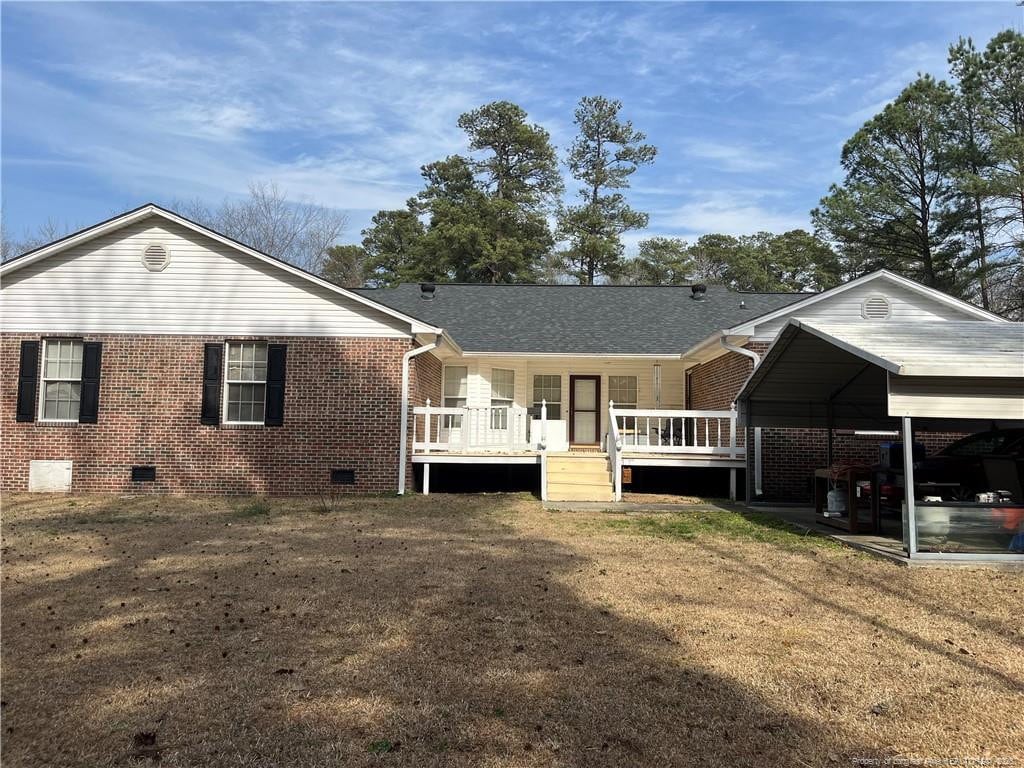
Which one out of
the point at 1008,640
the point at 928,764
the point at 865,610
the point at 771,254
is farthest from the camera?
the point at 771,254

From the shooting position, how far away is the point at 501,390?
18234mm

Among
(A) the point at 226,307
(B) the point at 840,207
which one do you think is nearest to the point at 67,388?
(A) the point at 226,307

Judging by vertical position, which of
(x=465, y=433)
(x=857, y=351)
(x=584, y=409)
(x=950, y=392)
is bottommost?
(x=465, y=433)

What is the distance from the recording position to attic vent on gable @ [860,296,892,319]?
46.3ft

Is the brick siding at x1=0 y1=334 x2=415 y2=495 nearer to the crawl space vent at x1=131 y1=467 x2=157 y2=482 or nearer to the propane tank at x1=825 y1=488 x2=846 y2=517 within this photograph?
the crawl space vent at x1=131 y1=467 x2=157 y2=482

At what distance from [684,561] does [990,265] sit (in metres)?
25.4

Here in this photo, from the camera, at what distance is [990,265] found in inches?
1041

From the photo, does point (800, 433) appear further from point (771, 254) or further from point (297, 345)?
point (771, 254)

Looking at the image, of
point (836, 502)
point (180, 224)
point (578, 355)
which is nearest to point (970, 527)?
point (836, 502)

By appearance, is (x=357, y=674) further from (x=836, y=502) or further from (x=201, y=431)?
(x=201, y=431)

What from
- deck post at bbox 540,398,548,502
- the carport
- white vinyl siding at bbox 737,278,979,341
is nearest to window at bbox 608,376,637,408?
deck post at bbox 540,398,548,502

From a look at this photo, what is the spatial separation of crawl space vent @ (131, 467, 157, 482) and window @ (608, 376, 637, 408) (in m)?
11.0

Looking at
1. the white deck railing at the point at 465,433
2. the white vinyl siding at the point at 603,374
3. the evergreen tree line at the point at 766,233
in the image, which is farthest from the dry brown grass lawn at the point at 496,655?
the evergreen tree line at the point at 766,233

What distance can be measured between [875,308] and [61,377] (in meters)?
16.0
